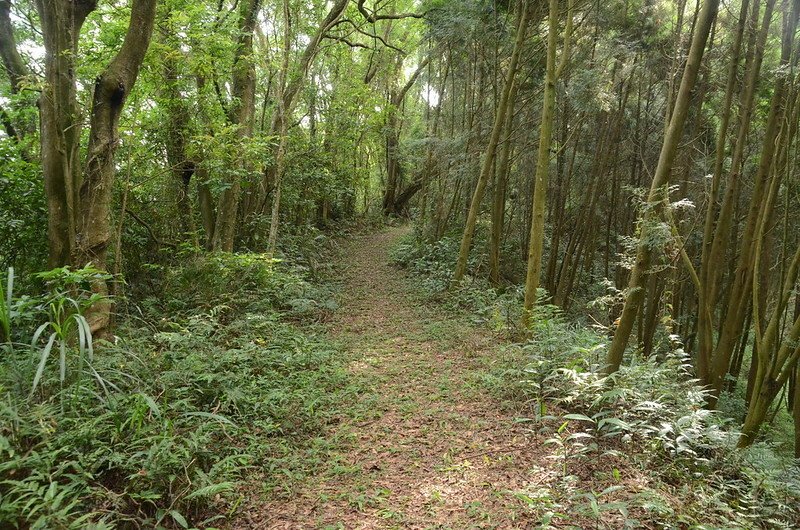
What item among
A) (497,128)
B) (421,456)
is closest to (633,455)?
(421,456)

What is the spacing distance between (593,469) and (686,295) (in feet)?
51.1

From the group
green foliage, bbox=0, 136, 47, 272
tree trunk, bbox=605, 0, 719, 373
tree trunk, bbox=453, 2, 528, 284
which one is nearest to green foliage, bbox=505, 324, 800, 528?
tree trunk, bbox=605, 0, 719, 373

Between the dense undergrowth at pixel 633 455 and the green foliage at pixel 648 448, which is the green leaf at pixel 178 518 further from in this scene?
the green foliage at pixel 648 448

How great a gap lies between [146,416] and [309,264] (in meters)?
8.61

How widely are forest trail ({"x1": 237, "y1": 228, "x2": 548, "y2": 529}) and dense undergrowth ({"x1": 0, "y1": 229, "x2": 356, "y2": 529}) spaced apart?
1.16 ft

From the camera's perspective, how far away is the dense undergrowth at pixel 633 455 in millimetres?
2932

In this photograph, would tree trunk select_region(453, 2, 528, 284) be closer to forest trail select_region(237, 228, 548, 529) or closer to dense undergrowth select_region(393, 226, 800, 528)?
forest trail select_region(237, 228, 548, 529)

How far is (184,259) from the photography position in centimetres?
868

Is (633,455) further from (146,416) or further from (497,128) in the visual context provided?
(497,128)

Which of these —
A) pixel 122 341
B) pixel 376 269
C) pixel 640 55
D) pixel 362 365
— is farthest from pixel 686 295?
pixel 122 341

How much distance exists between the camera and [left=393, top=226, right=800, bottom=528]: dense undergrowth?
2.93 metres

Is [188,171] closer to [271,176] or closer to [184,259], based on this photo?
[184,259]

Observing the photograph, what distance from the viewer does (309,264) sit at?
38.7 feet

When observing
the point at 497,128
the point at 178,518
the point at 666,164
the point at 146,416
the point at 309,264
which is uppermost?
the point at 497,128
